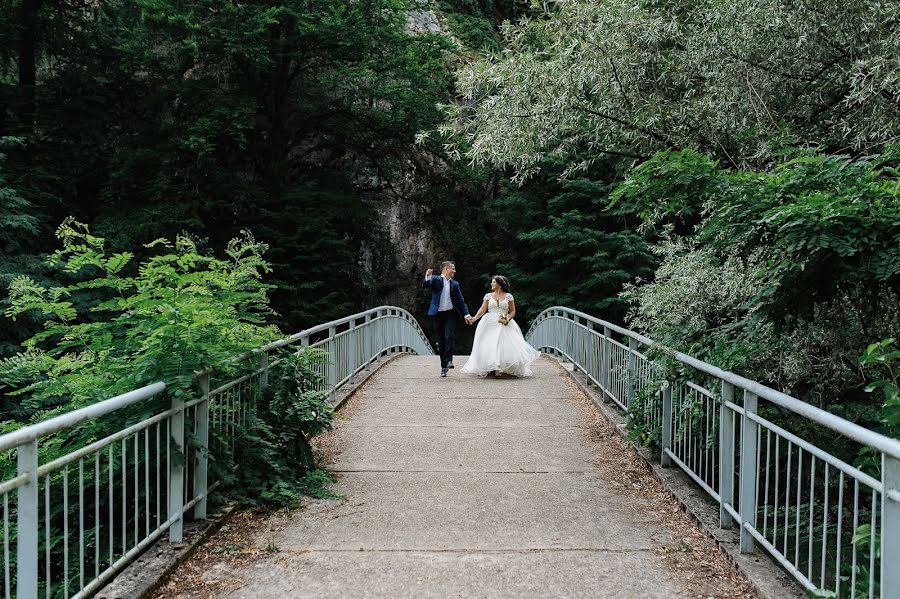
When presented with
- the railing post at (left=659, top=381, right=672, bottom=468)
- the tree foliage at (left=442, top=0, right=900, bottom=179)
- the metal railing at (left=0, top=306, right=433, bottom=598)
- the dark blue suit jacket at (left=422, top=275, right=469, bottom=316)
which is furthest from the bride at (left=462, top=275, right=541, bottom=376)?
the metal railing at (left=0, top=306, right=433, bottom=598)

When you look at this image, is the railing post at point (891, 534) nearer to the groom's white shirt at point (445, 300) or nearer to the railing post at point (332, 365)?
the railing post at point (332, 365)

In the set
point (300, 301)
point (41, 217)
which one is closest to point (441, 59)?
point (300, 301)

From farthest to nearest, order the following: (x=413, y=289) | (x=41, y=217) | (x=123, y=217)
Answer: (x=413, y=289), (x=123, y=217), (x=41, y=217)

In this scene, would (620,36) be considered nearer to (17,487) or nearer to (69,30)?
(17,487)

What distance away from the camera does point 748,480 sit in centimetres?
415

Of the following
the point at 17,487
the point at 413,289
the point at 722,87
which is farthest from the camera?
the point at 413,289

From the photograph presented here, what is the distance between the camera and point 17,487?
2832 mm

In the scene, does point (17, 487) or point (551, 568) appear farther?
point (551, 568)

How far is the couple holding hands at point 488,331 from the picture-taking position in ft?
38.4

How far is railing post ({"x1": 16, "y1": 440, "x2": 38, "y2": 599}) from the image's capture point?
2.80 meters

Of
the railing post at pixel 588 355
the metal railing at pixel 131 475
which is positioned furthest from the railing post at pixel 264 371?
the railing post at pixel 588 355

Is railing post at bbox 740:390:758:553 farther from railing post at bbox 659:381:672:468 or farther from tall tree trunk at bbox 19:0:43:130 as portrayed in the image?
tall tree trunk at bbox 19:0:43:130

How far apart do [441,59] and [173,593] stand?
19.5 meters

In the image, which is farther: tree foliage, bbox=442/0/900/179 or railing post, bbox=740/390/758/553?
tree foliage, bbox=442/0/900/179
